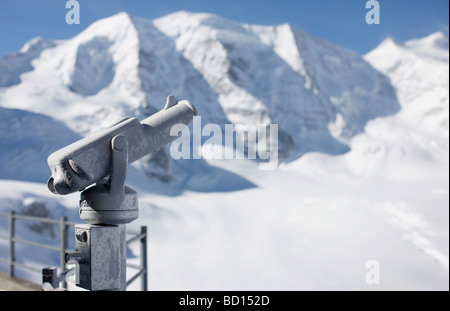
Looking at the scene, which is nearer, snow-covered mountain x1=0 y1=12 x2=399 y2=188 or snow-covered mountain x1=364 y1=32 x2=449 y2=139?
snow-covered mountain x1=0 y1=12 x2=399 y2=188

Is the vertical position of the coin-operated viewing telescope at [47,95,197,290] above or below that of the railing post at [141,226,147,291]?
above

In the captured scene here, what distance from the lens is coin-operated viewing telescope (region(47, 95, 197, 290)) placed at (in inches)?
79.7

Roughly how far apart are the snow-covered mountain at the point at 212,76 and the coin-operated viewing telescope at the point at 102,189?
106 ft

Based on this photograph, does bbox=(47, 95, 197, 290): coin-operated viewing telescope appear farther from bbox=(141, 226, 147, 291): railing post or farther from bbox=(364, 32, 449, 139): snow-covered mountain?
bbox=(364, 32, 449, 139): snow-covered mountain

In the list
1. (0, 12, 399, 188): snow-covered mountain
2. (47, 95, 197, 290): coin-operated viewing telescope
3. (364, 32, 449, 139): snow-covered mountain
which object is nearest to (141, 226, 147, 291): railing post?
(47, 95, 197, 290): coin-operated viewing telescope

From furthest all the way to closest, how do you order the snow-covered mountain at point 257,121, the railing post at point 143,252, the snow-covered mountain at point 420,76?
1. the snow-covered mountain at point 420,76
2. the snow-covered mountain at point 257,121
3. the railing post at point 143,252

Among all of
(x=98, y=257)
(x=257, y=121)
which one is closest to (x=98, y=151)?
(x=98, y=257)

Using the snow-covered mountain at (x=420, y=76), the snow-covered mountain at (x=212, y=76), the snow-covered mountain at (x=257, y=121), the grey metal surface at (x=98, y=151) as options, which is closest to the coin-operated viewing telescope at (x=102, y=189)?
the grey metal surface at (x=98, y=151)

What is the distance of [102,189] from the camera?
2156mm

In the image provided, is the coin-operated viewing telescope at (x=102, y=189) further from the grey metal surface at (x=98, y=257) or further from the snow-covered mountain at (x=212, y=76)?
the snow-covered mountain at (x=212, y=76)

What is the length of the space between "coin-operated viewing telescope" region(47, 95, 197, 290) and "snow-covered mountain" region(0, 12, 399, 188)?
3242 centimetres

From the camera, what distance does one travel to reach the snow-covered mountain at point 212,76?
133ft

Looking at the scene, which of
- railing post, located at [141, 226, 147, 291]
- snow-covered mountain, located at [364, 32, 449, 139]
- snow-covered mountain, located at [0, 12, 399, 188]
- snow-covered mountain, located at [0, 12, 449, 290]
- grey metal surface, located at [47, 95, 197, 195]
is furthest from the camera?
snow-covered mountain, located at [364, 32, 449, 139]

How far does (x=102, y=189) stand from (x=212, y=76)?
4945 centimetres
